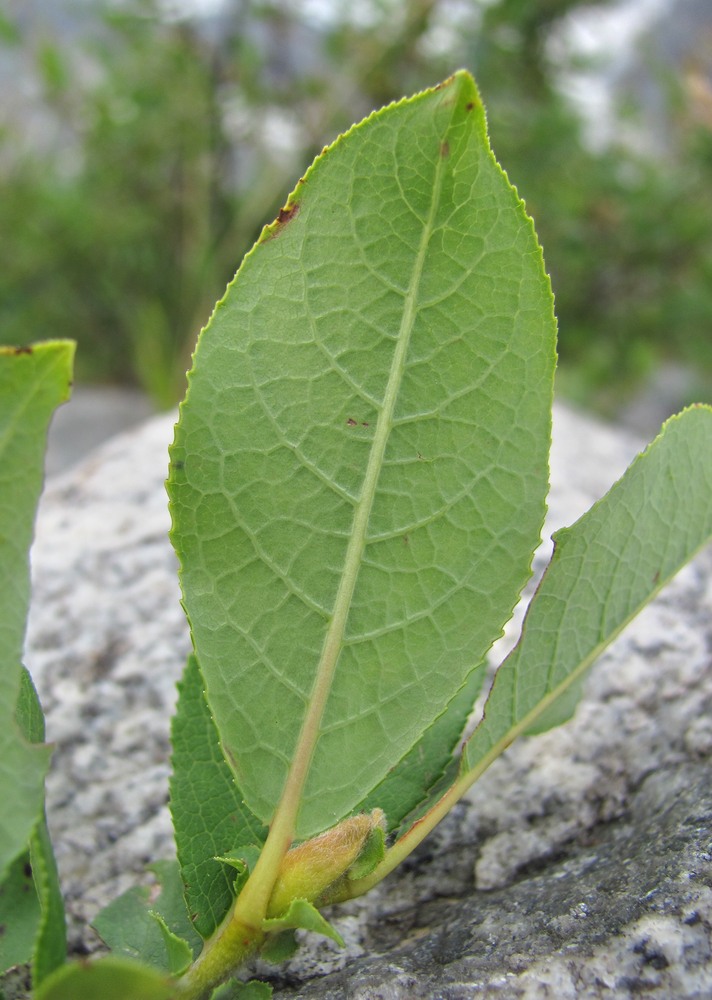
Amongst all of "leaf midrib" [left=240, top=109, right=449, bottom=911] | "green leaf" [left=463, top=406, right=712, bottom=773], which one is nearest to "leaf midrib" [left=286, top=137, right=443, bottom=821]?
"leaf midrib" [left=240, top=109, right=449, bottom=911]

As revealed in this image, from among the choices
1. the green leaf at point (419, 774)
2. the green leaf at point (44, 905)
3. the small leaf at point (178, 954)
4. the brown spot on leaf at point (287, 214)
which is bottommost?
the small leaf at point (178, 954)

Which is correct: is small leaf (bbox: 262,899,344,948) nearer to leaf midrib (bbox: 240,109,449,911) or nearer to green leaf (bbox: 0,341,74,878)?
leaf midrib (bbox: 240,109,449,911)

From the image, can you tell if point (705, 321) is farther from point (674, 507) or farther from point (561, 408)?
point (674, 507)

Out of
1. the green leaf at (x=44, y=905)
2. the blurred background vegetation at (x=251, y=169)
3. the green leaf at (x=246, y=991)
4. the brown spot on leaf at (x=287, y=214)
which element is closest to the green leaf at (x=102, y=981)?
the green leaf at (x=44, y=905)

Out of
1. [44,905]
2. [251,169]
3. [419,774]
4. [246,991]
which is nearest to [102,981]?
[44,905]

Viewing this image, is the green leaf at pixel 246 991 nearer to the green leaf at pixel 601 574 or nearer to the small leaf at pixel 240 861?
the small leaf at pixel 240 861

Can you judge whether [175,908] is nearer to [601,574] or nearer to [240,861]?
[240,861]

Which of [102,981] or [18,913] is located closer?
[102,981]
